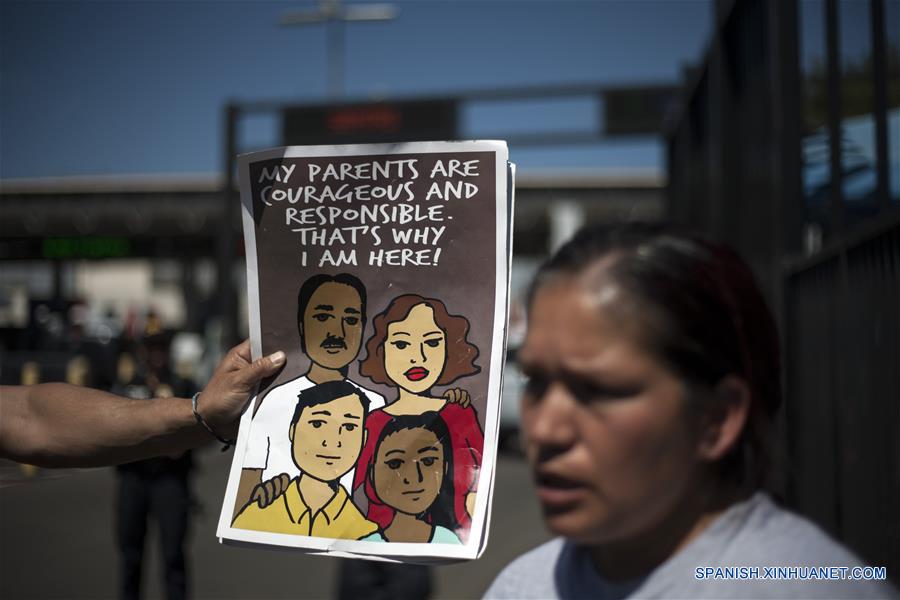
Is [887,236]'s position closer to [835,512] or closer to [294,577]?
[835,512]

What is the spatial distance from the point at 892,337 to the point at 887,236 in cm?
27

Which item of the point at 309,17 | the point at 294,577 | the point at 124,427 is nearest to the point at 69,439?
the point at 124,427

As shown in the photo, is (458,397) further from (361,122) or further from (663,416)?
(361,122)

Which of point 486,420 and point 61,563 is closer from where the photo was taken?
point 486,420

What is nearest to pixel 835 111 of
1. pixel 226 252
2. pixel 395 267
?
pixel 395 267

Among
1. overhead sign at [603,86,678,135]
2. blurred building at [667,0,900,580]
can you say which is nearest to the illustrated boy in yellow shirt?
blurred building at [667,0,900,580]

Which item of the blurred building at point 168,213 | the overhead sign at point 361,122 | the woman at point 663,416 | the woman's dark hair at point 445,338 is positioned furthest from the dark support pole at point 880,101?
the blurred building at point 168,213

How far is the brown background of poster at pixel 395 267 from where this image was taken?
64.8 inches

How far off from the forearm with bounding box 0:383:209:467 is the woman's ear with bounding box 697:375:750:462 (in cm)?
123

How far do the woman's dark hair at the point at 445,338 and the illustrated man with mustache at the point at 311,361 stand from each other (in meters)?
0.03

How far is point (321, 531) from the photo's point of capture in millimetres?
1645

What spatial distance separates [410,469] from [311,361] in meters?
0.28

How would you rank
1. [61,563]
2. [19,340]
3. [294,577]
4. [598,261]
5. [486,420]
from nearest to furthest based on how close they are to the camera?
1. [598,261]
2. [486,420]
3. [294,577]
4. [61,563]
5. [19,340]

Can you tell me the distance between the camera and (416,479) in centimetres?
163
